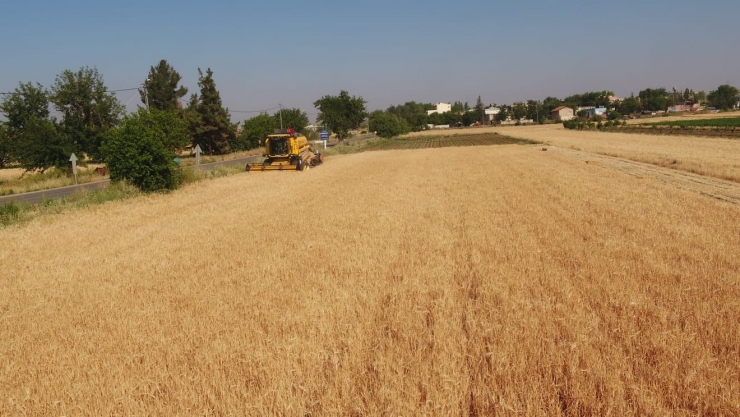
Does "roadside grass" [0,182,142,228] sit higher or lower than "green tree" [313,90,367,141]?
lower

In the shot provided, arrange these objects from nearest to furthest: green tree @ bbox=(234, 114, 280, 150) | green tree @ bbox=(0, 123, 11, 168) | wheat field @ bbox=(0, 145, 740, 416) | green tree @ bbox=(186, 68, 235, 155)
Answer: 1. wheat field @ bbox=(0, 145, 740, 416)
2. green tree @ bbox=(0, 123, 11, 168)
3. green tree @ bbox=(186, 68, 235, 155)
4. green tree @ bbox=(234, 114, 280, 150)

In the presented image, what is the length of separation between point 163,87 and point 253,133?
15580mm

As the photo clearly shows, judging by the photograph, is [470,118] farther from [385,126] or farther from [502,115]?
[385,126]

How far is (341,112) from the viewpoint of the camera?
274 ft

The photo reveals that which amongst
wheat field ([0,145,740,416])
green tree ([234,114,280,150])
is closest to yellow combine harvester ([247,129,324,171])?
wheat field ([0,145,740,416])

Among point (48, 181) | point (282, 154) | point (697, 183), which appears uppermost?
point (282, 154)

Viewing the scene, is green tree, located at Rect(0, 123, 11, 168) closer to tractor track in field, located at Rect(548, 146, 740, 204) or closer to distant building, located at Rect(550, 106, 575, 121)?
tractor track in field, located at Rect(548, 146, 740, 204)

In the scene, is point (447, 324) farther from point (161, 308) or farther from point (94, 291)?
point (94, 291)

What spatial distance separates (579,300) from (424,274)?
2.21m

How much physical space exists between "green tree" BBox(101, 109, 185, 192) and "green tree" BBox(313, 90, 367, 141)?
63.0m

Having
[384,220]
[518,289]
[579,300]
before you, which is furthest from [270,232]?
[579,300]

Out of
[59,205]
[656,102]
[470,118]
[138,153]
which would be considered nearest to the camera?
[59,205]

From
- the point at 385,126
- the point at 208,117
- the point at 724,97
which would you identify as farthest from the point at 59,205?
the point at 724,97

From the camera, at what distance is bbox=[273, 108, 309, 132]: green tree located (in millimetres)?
79375
